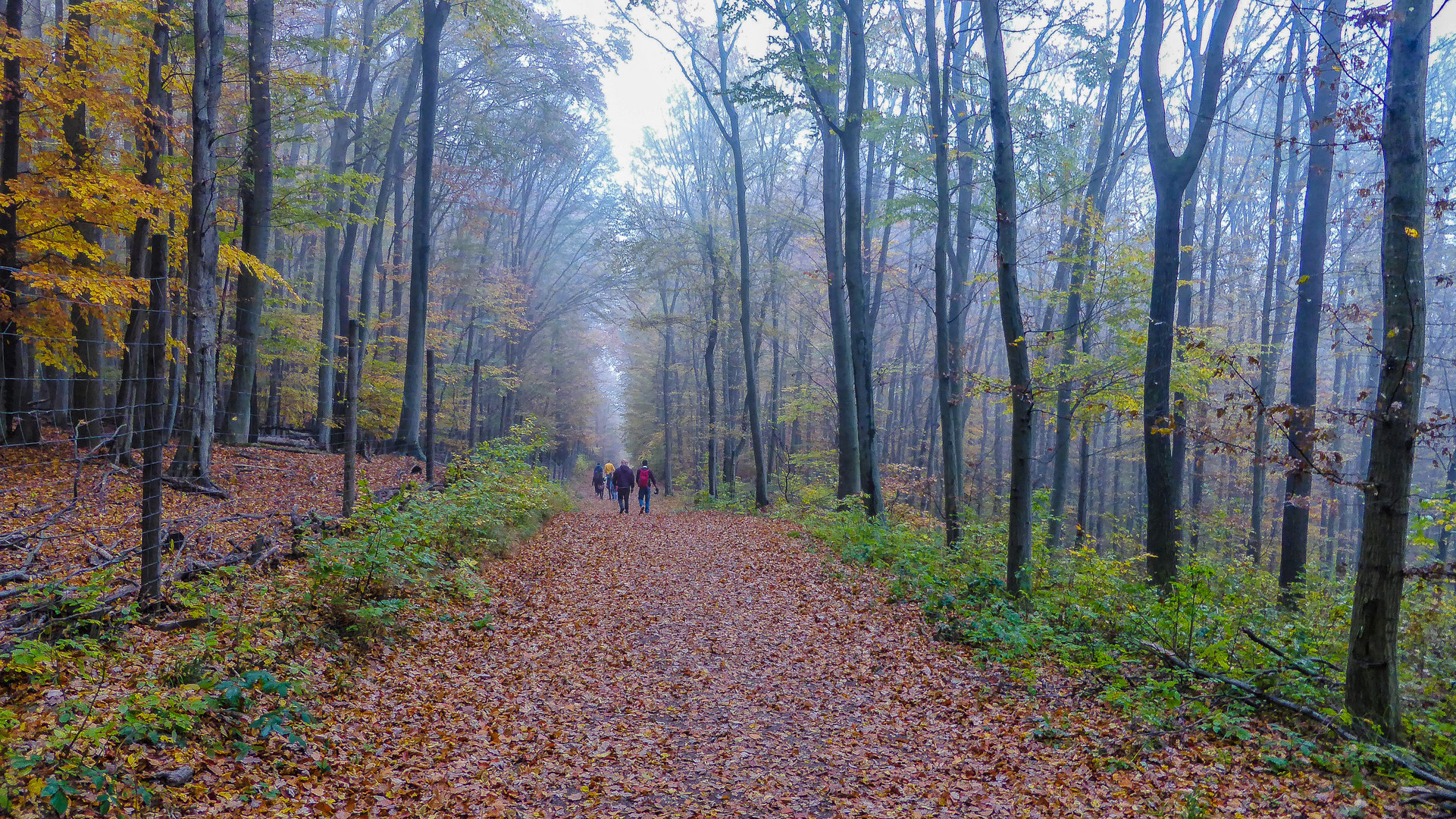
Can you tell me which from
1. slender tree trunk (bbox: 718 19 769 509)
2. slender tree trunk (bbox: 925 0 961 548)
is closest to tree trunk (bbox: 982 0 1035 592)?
slender tree trunk (bbox: 925 0 961 548)

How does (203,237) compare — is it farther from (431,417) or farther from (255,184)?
(255,184)

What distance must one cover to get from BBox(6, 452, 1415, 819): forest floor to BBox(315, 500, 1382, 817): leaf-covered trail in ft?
0.06

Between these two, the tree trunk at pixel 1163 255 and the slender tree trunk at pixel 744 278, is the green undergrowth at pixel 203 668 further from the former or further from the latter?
the slender tree trunk at pixel 744 278

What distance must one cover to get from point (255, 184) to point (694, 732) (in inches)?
513

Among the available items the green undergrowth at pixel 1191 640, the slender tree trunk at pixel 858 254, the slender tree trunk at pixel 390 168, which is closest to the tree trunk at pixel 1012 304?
the green undergrowth at pixel 1191 640

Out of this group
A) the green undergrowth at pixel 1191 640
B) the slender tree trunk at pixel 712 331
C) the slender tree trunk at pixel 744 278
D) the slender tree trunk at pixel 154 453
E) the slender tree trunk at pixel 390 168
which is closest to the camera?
the green undergrowth at pixel 1191 640

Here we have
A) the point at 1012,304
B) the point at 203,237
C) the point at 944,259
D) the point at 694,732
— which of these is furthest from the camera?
the point at 944,259

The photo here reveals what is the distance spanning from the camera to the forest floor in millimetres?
3775

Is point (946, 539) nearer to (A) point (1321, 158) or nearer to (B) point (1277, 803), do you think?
(B) point (1277, 803)

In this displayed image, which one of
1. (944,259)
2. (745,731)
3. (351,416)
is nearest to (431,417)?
(351,416)

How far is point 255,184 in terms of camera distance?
41.2 feet

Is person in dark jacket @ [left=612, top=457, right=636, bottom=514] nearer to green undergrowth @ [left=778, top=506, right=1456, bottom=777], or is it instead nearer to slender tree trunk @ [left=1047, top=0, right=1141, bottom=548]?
slender tree trunk @ [left=1047, top=0, right=1141, bottom=548]

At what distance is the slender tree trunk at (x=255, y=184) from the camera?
1216cm

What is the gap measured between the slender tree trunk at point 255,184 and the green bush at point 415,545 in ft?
14.2
